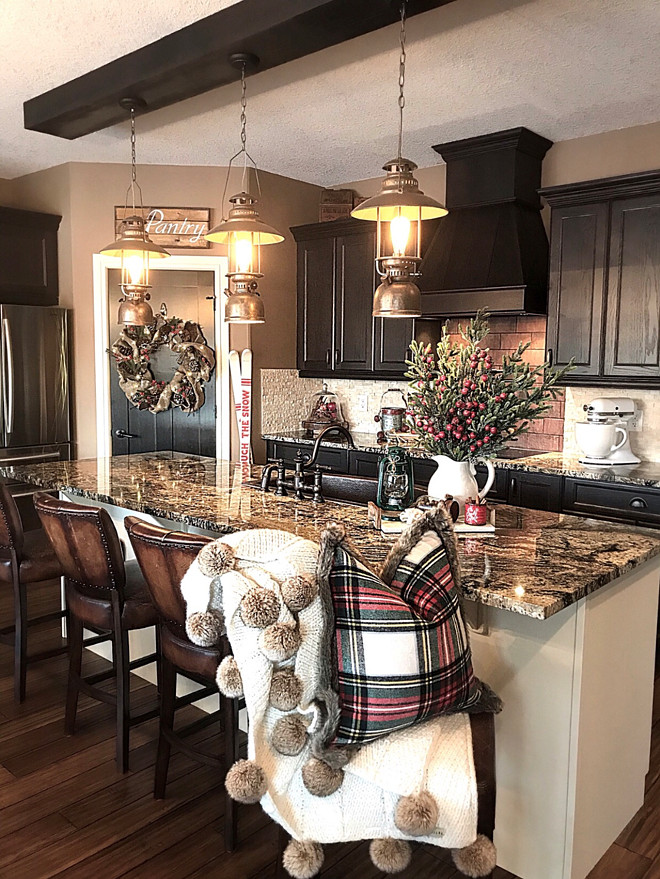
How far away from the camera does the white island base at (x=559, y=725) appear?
6.56ft

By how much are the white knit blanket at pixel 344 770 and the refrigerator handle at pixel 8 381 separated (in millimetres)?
3988

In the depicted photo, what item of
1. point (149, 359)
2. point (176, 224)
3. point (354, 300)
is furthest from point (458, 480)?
point (176, 224)

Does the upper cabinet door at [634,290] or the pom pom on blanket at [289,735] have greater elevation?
the upper cabinet door at [634,290]

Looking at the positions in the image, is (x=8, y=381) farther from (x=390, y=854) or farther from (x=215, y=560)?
(x=390, y=854)

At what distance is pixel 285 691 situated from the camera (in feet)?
5.40

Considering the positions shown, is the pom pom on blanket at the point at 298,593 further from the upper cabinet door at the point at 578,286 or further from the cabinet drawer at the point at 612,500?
the upper cabinet door at the point at 578,286

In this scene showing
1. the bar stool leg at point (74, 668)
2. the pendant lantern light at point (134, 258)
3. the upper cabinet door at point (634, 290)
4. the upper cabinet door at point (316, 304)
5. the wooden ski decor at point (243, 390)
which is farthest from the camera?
the upper cabinet door at point (316, 304)

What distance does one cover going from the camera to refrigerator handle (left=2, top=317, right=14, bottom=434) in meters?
5.08

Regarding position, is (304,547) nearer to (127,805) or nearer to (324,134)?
(127,805)

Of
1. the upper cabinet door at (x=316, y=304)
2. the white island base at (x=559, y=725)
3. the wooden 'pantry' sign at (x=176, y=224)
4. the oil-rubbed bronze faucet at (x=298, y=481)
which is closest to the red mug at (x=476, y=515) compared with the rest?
the white island base at (x=559, y=725)

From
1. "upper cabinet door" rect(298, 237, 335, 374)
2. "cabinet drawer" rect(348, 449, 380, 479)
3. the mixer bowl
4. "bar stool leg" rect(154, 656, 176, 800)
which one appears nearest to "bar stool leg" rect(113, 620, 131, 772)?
"bar stool leg" rect(154, 656, 176, 800)

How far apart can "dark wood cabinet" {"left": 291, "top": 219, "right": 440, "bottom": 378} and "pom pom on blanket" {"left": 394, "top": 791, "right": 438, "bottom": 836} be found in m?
3.77

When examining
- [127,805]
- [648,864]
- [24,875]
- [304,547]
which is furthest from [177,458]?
[648,864]

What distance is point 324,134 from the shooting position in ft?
14.7
